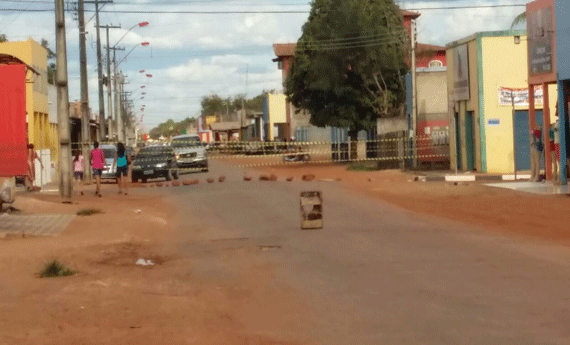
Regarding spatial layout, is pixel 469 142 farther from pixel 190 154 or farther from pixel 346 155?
pixel 346 155

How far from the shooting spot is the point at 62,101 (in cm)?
3231

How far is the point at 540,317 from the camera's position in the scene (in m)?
9.77

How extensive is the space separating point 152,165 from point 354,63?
17.3m

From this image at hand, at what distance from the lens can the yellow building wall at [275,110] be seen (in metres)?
111

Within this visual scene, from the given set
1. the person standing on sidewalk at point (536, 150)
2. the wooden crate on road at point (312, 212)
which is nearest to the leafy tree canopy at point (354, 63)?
the person standing on sidewalk at point (536, 150)

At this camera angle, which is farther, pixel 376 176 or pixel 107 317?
pixel 376 176

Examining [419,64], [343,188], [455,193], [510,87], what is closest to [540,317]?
[455,193]

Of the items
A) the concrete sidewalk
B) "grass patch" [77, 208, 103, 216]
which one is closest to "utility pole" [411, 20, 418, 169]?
the concrete sidewalk

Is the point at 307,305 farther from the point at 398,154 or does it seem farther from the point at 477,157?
the point at 398,154

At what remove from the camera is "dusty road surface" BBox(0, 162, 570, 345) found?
9.41 m

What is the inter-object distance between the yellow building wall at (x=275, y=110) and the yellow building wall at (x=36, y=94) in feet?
189

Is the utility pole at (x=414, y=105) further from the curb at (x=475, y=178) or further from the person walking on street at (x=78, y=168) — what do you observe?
the person walking on street at (x=78, y=168)

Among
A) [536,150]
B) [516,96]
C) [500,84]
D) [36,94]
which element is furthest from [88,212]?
[36,94]

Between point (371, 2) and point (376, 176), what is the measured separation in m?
19.8
